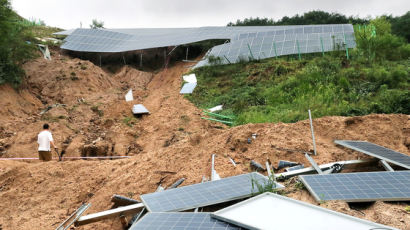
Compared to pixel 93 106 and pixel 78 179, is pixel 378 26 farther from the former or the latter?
pixel 78 179

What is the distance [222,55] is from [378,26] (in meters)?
11.5

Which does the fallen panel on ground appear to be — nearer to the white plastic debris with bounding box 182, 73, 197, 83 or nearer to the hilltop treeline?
the white plastic debris with bounding box 182, 73, 197, 83

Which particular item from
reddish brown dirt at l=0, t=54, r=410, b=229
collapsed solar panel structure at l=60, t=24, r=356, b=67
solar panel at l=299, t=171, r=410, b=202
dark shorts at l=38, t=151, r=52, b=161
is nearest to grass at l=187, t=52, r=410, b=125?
collapsed solar panel structure at l=60, t=24, r=356, b=67

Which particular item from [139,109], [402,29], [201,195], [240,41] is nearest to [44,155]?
[139,109]

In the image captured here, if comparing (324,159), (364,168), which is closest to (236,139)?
(324,159)

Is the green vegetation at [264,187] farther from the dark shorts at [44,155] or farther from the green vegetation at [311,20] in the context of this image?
the green vegetation at [311,20]

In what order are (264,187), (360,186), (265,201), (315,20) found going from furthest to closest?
(315,20) → (264,187) → (360,186) → (265,201)

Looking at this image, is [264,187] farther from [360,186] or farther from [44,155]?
[44,155]

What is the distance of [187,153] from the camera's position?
8.21 meters

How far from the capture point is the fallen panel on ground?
3746 mm

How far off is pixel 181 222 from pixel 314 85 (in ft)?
38.3

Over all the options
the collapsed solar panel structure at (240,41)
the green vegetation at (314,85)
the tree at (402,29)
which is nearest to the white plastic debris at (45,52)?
the collapsed solar panel structure at (240,41)

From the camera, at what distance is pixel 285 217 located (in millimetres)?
4016

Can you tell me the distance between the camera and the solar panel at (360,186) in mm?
4688
